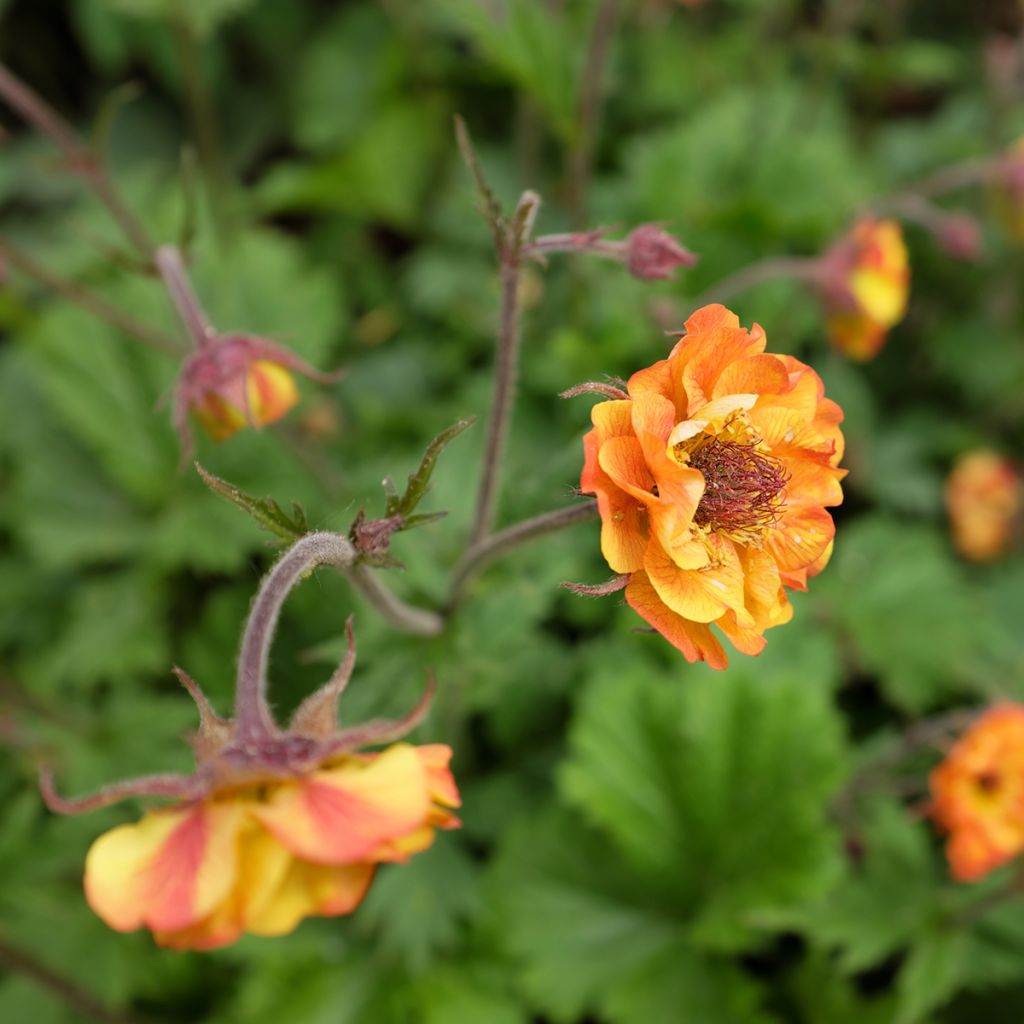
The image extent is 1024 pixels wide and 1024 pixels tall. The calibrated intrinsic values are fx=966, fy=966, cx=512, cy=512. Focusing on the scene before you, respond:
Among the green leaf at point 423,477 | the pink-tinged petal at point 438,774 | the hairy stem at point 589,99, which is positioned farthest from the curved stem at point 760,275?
the pink-tinged petal at point 438,774

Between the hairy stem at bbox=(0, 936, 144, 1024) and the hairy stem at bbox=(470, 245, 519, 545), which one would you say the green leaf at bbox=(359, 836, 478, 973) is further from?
the hairy stem at bbox=(470, 245, 519, 545)

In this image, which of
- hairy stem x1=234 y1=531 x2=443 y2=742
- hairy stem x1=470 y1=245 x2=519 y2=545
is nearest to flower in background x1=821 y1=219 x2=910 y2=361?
hairy stem x1=470 y1=245 x2=519 y2=545

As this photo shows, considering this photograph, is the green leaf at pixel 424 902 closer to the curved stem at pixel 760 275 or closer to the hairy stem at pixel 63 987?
the hairy stem at pixel 63 987

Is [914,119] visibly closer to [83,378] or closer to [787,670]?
[787,670]

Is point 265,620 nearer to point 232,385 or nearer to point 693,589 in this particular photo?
point 693,589

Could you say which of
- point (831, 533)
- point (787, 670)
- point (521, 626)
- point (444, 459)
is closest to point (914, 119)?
point (787, 670)

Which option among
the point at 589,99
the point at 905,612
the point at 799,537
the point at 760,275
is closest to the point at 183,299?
the point at 799,537
